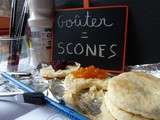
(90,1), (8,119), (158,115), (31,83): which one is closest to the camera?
(158,115)

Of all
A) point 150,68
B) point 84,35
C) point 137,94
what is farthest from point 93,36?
point 137,94

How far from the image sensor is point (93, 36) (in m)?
0.69

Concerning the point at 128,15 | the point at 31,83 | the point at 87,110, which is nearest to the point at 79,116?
the point at 87,110

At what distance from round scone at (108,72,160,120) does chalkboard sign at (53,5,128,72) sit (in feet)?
0.69

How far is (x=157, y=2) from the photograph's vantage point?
2.02ft

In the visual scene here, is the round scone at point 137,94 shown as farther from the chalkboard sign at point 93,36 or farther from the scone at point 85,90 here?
the chalkboard sign at point 93,36

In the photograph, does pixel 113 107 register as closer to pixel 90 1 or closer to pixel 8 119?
pixel 8 119

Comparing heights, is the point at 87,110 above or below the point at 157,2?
below

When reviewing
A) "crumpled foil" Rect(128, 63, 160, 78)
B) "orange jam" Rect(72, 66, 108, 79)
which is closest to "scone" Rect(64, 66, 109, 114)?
"orange jam" Rect(72, 66, 108, 79)

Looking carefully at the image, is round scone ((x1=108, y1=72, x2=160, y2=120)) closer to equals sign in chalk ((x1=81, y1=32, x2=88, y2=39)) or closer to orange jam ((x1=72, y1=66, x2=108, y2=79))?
orange jam ((x1=72, y1=66, x2=108, y2=79))

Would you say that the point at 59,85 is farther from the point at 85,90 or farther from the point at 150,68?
the point at 150,68

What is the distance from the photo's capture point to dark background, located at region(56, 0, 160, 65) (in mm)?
625

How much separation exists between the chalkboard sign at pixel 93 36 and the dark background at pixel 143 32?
0.7 inches

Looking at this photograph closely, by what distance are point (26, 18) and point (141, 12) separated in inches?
11.6
